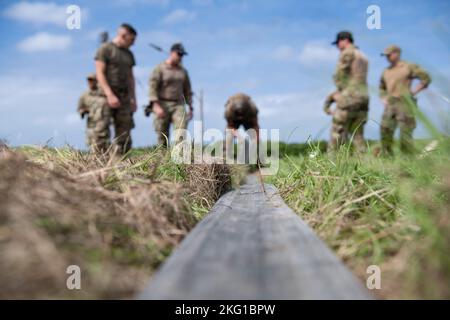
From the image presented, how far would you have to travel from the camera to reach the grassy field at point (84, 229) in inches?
44.6

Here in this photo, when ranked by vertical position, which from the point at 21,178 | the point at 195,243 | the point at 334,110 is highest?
the point at 334,110

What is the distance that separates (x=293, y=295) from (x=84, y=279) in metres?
0.60

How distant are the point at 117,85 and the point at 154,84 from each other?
1.11 m

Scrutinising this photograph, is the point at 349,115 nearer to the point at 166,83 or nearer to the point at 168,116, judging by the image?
the point at 168,116

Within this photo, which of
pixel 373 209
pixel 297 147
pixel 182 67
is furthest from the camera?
→ pixel 297 147

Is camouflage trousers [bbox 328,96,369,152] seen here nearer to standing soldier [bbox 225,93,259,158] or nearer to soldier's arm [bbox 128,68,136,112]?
standing soldier [bbox 225,93,259,158]

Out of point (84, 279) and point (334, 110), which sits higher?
point (334, 110)

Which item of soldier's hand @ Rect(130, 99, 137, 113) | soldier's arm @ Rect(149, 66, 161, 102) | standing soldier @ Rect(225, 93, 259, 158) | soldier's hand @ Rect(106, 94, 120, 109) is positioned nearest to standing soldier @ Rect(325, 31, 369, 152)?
standing soldier @ Rect(225, 93, 259, 158)

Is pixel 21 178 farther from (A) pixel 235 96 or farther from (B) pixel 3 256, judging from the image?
(A) pixel 235 96

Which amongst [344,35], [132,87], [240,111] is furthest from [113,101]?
[344,35]

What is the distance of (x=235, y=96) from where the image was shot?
7.54 metres

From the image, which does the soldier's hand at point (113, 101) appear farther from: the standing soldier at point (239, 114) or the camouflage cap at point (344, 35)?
the camouflage cap at point (344, 35)

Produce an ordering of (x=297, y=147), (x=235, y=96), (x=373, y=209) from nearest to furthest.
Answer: (x=373, y=209)
(x=235, y=96)
(x=297, y=147)
